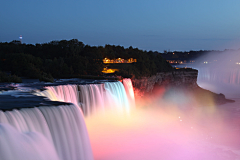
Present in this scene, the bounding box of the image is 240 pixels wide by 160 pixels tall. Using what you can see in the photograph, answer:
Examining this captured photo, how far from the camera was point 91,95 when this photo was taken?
25.6 metres

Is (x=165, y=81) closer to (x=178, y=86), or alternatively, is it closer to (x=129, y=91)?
(x=178, y=86)

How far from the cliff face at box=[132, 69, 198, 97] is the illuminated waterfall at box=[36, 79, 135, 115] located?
16.2 meters

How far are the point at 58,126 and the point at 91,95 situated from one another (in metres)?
13.1

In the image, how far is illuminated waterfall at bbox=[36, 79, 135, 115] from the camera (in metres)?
22.2

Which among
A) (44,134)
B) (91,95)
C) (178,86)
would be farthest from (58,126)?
(178,86)

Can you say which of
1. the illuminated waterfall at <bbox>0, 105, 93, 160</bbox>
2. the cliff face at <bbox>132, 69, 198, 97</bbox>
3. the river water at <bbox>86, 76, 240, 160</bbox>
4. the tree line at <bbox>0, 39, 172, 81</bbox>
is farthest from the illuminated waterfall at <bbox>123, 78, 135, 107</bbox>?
the illuminated waterfall at <bbox>0, 105, 93, 160</bbox>

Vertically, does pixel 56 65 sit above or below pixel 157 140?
above

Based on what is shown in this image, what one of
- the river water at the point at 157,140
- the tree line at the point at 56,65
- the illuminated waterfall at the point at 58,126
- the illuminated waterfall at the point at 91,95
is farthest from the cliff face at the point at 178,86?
the illuminated waterfall at the point at 58,126

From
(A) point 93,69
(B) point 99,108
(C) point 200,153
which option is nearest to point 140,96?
(A) point 93,69

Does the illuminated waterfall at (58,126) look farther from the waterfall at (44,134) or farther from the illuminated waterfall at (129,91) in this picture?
the illuminated waterfall at (129,91)

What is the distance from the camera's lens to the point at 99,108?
84.3 feet

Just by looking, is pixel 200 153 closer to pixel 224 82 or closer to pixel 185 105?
pixel 185 105

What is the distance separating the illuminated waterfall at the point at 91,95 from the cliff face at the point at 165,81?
16205 mm

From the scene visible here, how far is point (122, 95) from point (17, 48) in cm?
5168
